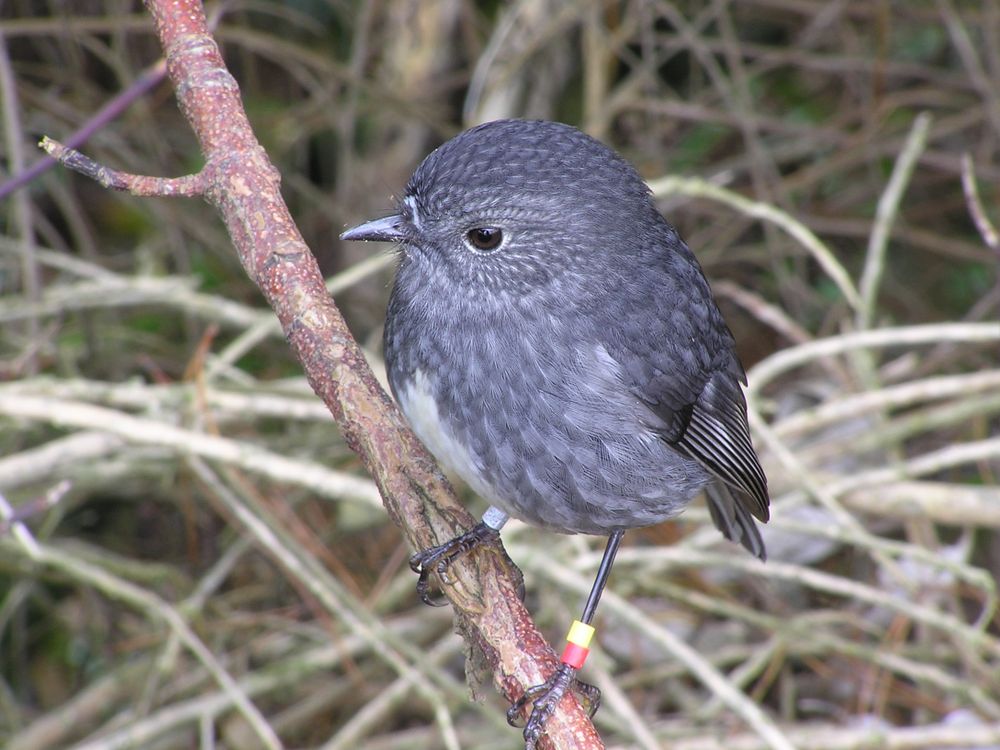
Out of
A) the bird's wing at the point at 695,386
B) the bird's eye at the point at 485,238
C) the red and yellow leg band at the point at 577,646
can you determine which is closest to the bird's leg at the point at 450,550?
the red and yellow leg band at the point at 577,646

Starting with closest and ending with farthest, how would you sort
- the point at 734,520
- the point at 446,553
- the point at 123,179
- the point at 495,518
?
the point at 123,179 → the point at 446,553 → the point at 495,518 → the point at 734,520

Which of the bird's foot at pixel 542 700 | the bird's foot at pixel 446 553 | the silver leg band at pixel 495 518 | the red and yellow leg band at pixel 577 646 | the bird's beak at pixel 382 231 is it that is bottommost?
the bird's foot at pixel 542 700

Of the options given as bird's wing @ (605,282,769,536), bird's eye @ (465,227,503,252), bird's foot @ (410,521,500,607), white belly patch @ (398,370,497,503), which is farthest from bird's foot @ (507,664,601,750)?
bird's eye @ (465,227,503,252)

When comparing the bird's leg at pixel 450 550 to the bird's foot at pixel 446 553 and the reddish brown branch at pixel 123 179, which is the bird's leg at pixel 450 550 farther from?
the reddish brown branch at pixel 123 179

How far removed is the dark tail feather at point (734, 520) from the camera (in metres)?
3.24

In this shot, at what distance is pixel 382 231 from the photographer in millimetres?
2641

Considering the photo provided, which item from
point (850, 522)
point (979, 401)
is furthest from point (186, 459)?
point (979, 401)

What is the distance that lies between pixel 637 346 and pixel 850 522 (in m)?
1.29

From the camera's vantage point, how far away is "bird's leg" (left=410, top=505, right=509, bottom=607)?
2326mm

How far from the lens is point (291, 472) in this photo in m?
3.39

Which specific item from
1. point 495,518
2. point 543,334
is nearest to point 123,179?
point 543,334

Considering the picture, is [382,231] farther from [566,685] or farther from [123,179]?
[566,685]

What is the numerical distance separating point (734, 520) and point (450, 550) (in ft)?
3.76

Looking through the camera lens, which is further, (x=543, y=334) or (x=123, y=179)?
(x=543, y=334)
